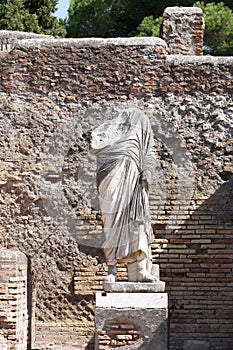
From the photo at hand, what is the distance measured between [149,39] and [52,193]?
7.63 ft

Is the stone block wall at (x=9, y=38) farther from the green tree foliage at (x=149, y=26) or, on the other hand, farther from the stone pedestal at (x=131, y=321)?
the green tree foliage at (x=149, y=26)

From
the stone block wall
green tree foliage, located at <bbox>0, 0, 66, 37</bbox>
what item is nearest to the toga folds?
the stone block wall

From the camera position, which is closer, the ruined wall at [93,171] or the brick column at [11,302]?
the brick column at [11,302]

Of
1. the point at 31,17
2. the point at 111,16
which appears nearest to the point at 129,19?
the point at 111,16

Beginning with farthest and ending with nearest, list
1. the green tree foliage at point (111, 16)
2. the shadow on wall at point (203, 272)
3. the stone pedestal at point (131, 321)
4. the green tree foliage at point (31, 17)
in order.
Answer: the green tree foliage at point (111, 16) < the green tree foliage at point (31, 17) < the shadow on wall at point (203, 272) < the stone pedestal at point (131, 321)

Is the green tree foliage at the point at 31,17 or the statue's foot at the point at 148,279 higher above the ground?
the green tree foliage at the point at 31,17

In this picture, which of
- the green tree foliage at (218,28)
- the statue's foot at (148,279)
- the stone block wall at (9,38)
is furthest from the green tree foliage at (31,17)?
the statue's foot at (148,279)

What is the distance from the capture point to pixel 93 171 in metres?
12.0

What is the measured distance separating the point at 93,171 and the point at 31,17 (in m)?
8.25

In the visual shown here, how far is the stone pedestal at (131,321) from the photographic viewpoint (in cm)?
860

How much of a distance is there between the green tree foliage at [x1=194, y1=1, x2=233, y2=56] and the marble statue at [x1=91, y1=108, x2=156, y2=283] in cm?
941

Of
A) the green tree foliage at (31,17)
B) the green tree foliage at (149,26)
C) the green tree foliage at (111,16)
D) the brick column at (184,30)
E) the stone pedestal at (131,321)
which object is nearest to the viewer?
the stone pedestal at (131,321)

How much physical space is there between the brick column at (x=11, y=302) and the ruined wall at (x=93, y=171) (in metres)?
1.19

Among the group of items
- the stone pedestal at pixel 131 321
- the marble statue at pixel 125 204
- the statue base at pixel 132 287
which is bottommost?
the stone pedestal at pixel 131 321
